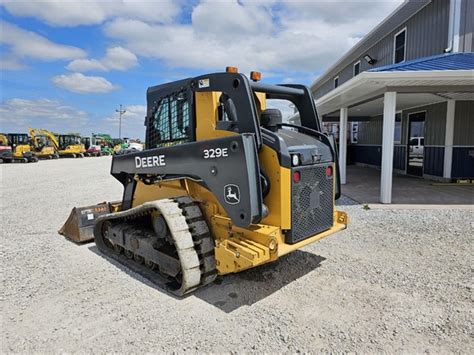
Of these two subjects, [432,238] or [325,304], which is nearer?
[325,304]

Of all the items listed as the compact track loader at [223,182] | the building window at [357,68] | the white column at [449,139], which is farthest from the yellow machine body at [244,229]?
the building window at [357,68]

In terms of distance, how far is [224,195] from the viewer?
3.18 metres

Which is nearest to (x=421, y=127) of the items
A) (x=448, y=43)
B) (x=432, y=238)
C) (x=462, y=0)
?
(x=448, y=43)

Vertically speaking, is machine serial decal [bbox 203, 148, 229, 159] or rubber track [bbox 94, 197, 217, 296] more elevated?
machine serial decal [bbox 203, 148, 229, 159]

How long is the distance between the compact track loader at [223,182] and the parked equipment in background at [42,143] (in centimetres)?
2875

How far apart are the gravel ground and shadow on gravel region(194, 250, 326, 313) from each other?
0.5 inches

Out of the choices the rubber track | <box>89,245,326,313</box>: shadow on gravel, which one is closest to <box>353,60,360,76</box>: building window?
<box>89,245,326,313</box>: shadow on gravel

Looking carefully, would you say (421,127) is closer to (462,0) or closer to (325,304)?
(462,0)

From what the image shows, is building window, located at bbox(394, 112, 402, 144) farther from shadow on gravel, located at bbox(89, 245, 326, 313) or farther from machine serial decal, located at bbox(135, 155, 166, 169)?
machine serial decal, located at bbox(135, 155, 166, 169)

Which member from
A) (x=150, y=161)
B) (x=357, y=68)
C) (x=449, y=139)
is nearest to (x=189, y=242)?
(x=150, y=161)

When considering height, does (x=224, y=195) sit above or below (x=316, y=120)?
below

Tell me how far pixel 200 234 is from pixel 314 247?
2.23 meters

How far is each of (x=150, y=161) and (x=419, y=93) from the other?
723 cm

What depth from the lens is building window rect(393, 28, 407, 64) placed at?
13611mm
